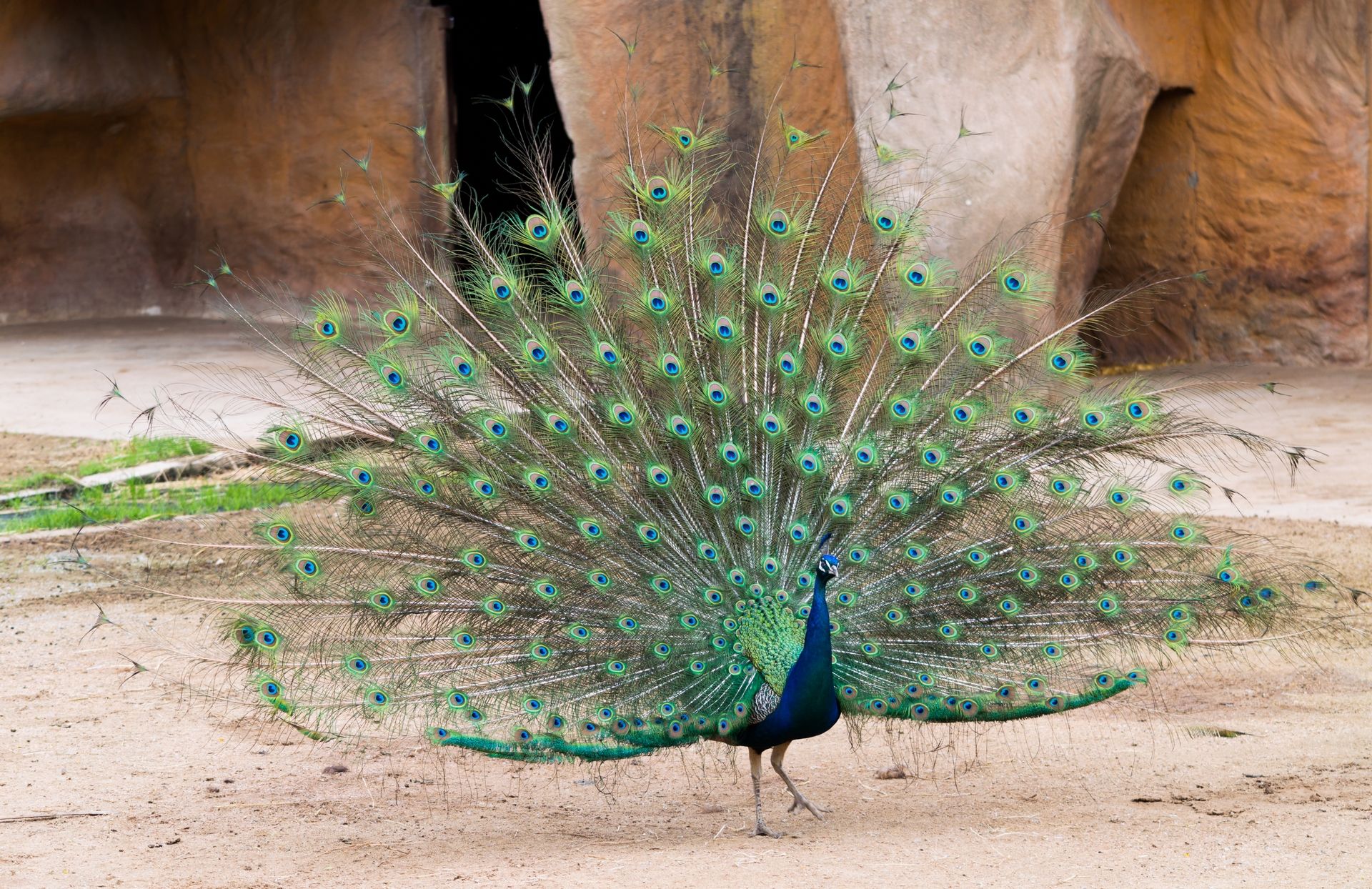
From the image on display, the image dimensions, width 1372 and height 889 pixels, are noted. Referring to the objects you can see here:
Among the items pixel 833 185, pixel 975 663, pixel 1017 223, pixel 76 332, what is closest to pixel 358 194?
pixel 76 332

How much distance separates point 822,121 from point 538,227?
625 cm

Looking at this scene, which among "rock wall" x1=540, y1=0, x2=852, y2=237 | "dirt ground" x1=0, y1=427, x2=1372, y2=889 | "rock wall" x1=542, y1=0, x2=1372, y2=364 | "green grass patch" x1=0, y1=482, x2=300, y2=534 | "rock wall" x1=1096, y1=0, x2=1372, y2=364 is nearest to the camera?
"dirt ground" x1=0, y1=427, x2=1372, y2=889

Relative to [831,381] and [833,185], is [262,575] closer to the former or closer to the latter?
[831,381]

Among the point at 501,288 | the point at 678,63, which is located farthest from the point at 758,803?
the point at 678,63

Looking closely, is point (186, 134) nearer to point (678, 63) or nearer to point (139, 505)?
point (678, 63)

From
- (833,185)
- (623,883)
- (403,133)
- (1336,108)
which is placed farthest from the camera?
(403,133)

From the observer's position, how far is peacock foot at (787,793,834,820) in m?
4.57

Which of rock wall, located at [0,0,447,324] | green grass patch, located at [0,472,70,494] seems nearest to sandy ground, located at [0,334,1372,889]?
green grass patch, located at [0,472,70,494]

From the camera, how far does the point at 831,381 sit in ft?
15.0

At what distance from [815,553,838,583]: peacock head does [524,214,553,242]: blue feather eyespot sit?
1364 millimetres

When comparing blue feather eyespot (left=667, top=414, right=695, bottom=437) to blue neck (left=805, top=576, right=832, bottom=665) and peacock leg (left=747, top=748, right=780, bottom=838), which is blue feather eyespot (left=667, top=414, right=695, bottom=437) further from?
peacock leg (left=747, top=748, right=780, bottom=838)

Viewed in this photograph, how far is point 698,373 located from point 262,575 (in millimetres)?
1333

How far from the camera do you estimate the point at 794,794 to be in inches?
181

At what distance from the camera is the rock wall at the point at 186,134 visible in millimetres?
14562
